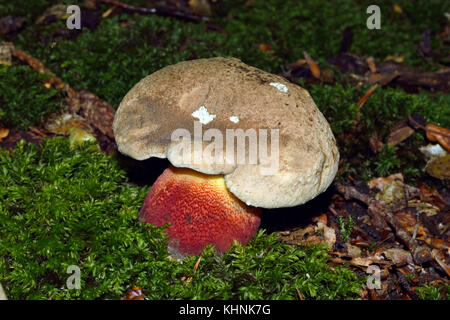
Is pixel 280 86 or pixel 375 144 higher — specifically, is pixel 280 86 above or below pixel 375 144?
above

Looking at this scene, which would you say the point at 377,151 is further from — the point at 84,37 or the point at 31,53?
the point at 31,53

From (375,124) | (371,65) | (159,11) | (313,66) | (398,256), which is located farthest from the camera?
(159,11)

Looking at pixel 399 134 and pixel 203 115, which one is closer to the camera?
pixel 203 115

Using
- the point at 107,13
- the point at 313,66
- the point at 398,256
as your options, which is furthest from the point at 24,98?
the point at 398,256

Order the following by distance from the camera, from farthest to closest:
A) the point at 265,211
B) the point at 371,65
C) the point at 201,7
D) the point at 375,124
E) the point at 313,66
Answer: the point at 201,7, the point at 371,65, the point at 313,66, the point at 375,124, the point at 265,211

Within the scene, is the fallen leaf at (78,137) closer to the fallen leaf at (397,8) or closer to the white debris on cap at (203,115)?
the white debris on cap at (203,115)

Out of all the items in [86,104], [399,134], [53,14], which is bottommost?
[399,134]

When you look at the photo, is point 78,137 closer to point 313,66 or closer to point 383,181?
point 313,66

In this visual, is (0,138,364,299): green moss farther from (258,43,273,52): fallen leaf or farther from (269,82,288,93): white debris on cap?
(258,43,273,52): fallen leaf
